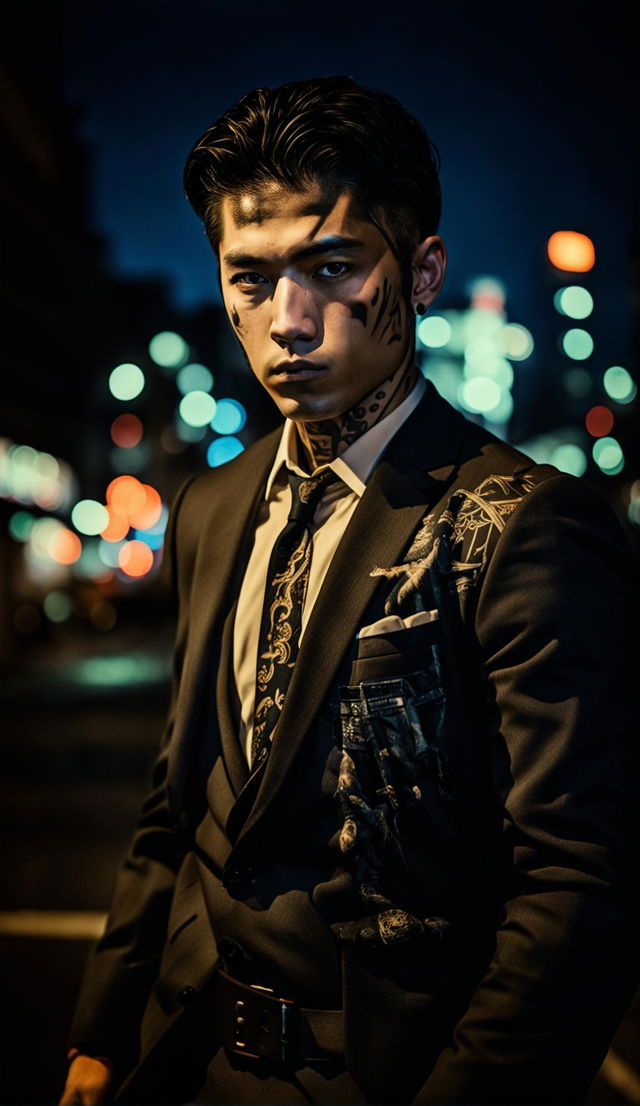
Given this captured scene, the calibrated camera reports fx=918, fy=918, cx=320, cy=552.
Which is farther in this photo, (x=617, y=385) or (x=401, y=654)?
(x=617, y=385)

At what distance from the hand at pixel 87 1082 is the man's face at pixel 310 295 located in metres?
1.43

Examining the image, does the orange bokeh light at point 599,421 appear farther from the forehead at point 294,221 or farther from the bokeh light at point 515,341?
the forehead at point 294,221

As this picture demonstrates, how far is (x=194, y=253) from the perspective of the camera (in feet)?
9.43

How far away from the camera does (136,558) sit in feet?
189

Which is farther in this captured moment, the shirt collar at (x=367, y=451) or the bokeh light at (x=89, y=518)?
the bokeh light at (x=89, y=518)

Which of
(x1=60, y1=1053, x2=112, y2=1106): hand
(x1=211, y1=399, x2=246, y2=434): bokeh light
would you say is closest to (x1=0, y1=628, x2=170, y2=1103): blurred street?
(x1=60, y1=1053, x2=112, y2=1106): hand

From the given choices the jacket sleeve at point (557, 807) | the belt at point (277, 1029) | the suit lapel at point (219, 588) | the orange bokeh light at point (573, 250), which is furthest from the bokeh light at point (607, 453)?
the belt at point (277, 1029)

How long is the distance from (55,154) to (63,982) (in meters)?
4.02

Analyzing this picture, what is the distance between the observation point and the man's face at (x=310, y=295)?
1.63m

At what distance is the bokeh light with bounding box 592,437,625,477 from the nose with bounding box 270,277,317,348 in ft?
34.6

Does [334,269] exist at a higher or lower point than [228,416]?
lower

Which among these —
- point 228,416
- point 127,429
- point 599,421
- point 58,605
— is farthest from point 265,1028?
point 127,429

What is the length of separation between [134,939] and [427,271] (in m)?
1.54

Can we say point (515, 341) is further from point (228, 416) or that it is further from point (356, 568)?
point (228, 416)
